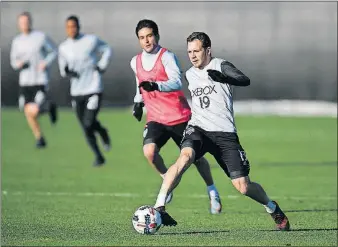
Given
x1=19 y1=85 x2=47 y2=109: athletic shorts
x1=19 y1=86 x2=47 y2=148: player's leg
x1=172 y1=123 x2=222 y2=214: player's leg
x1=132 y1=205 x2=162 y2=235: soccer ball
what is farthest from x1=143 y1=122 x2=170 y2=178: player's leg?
x1=19 y1=85 x2=47 y2=109: athletic shorts

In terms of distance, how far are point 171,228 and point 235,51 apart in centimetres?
2666

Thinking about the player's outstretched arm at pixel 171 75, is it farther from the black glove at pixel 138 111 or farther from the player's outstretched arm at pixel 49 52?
the player's outstretched arm at pixel 49 52

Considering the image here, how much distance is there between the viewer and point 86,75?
19844 mm

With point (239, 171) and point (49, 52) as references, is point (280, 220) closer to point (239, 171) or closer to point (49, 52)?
point (239, 171)

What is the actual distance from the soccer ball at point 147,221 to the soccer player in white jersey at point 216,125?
475 mm

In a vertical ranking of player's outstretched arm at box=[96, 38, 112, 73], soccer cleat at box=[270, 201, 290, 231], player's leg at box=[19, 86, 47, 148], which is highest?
soccer cleat at box=[270, 201, 290, 231]

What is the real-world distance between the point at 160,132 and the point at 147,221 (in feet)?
8.16

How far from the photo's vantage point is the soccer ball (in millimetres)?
10547

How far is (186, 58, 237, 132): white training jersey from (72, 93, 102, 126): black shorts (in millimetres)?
7998

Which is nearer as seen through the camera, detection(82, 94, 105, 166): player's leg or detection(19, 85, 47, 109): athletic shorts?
detection(82, 94, 105, 166): player's leg

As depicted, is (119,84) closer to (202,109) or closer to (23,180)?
(23,180)

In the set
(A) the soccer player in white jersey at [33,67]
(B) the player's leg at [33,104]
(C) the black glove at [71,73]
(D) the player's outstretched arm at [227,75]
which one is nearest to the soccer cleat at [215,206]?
(D) the player's outstretched arm at [227,75]

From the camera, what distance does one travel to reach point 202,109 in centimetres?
1128

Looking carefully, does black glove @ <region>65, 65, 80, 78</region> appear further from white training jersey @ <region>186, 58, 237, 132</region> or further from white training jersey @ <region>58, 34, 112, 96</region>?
white training jersey @ <region>186, 58, 237, 132</region>
